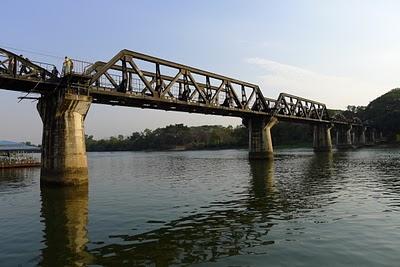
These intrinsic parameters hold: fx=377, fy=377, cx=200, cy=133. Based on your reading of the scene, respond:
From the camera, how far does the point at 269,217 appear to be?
73.0ft

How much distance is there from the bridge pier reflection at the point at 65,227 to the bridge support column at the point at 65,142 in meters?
2.38

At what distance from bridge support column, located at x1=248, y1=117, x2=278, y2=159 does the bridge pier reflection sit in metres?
58.5

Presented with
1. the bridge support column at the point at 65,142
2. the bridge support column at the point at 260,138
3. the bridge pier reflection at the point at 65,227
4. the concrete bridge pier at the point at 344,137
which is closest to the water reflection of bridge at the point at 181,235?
the bridge pier reflection at the point at 65,227

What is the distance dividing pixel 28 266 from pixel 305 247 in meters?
11.0

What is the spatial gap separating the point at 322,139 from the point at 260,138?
180ft

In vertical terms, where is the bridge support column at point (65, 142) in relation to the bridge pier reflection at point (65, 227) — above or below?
above

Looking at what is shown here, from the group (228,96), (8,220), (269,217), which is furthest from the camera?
(228,96)

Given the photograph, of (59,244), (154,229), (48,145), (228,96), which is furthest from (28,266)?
(228,96)

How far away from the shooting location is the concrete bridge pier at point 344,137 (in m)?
167

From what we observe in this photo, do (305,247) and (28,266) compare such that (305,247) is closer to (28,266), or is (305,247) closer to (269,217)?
(269,217)

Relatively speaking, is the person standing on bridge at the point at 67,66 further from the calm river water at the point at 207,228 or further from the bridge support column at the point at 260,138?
the bridge support column at the point at 260,138

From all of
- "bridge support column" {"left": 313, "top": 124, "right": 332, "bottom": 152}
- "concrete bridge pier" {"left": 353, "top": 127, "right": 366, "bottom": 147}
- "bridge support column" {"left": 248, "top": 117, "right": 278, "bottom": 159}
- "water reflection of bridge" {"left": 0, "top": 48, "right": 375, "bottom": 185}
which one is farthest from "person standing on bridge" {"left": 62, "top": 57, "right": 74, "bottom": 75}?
"concrete bridge pier" {"left": 353, "top": 127, "right": 366, "bottom": 147}

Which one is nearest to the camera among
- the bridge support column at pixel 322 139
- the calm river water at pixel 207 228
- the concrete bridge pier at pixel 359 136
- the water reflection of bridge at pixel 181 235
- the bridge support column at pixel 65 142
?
the calm river water at pixel 207 228

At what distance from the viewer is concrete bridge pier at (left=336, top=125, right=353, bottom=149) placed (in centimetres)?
16738
